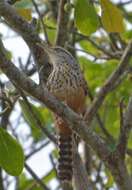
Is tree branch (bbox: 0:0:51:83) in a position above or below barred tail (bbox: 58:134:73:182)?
above

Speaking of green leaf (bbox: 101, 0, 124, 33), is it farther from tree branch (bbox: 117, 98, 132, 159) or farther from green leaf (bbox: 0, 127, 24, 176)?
green leaf (bbox: 0, 127, 24, 176)

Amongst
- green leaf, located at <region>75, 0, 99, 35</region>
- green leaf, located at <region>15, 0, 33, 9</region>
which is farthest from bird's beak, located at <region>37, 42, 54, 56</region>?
green leaf, located at <region>75, 0, 99, 35</region>

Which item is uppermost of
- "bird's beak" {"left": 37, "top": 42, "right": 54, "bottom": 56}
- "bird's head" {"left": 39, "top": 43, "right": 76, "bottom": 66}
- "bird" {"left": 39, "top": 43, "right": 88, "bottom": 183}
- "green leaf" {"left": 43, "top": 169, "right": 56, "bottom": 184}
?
"bird's beak" {"left": 37, "top": 42, "right": 54, "bottom": 56}

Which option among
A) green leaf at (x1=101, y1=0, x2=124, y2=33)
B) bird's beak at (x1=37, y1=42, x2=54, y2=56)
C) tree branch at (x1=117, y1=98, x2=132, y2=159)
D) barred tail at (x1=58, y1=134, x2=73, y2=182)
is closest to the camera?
tree branch at (x1=117, y1=98, x2=132, y2=159)

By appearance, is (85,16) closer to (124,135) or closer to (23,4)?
(23,4)

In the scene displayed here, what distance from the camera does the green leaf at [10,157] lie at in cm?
352

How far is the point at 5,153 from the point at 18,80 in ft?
1.83

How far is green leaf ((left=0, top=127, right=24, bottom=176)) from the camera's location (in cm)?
352

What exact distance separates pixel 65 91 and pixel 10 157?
4.34 feet

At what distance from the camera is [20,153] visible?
11.7 feet

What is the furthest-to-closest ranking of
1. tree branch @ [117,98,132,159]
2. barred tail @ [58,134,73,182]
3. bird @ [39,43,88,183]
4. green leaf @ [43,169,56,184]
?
green leaf @ [43,169,56,184] → bird @ [39,43,88,183] → barred tail @ [58,134,73,182] → tree branch @ [117,98,132,159]

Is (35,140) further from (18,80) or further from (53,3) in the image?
(18,80)

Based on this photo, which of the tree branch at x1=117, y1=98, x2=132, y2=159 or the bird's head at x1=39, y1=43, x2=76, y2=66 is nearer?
the tree branch at x1=117, y1=98, x2=132, y2=159

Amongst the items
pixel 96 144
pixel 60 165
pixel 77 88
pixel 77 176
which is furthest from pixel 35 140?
pixel 96 144
